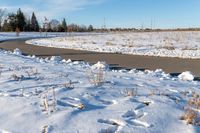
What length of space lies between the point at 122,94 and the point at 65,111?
1639mm

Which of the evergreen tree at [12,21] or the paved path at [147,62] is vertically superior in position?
the evergreen tree at [12,21]

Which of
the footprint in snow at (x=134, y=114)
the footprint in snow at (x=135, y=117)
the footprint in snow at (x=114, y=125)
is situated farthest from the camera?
the footprint in snow at (x=134, y=114)

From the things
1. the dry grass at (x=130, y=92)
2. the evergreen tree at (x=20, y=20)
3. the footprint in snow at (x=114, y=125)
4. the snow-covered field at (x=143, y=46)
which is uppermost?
the evergreen tree at (x=20, y=20)

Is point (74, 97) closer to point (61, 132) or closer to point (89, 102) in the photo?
point (89, 102)

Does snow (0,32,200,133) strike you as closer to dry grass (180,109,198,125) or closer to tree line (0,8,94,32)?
dry grass (180,109,198,125)

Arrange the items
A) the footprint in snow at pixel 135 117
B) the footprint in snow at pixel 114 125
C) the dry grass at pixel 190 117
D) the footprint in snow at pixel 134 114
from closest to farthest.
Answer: the footprint in snow at pixel 114 125, the footprint in snow at pixel 135 117, the dry grass at pixel 190 117, the footprint in snow at pixel 134 114

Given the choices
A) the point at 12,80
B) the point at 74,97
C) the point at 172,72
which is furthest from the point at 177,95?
the point at 172,72

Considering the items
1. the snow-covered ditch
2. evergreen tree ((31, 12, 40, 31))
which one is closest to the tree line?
evergreen tree ((31, 12, 40, 31))

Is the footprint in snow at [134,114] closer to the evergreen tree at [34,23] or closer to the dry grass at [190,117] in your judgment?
the dry grass at [190,117]

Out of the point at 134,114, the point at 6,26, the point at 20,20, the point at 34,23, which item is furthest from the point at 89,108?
the point at 34,23

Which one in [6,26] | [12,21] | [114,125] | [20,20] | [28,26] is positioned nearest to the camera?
[114,125]

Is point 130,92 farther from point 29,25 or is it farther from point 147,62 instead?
point 29,25

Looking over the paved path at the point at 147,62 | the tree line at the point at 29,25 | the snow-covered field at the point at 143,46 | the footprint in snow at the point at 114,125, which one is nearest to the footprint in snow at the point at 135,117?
the footprint in snow at the point at 114,125

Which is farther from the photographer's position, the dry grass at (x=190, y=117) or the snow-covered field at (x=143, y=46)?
the snow-covered field at (x=143, y=46)
